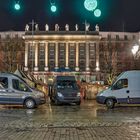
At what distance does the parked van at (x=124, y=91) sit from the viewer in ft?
103

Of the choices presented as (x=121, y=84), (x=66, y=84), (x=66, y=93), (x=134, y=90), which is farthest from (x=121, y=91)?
(x=66, y=84)

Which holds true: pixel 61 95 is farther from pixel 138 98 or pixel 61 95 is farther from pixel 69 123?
pixel 69 123

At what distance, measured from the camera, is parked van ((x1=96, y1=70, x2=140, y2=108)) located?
1236 inches

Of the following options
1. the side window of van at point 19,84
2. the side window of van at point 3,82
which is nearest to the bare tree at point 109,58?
the side window of van at point 19,84

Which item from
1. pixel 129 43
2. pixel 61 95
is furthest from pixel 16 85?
pixel 129 43

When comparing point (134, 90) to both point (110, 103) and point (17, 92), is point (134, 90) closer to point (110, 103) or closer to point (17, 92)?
point (110, 103)

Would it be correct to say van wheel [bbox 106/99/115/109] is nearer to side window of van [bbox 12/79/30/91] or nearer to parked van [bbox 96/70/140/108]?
parked van [bbox 96/70/140/108]

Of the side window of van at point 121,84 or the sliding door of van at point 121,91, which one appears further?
the side window of van at point 121,84

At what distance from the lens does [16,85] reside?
31250 millimetres

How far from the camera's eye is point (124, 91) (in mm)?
31578

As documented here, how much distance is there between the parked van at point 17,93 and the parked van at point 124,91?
4.77 meters

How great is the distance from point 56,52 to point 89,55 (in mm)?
12214

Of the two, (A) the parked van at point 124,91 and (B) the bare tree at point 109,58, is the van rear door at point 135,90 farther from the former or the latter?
(B) the bare tree at point 109,58

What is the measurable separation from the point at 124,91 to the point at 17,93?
24.2 feet
